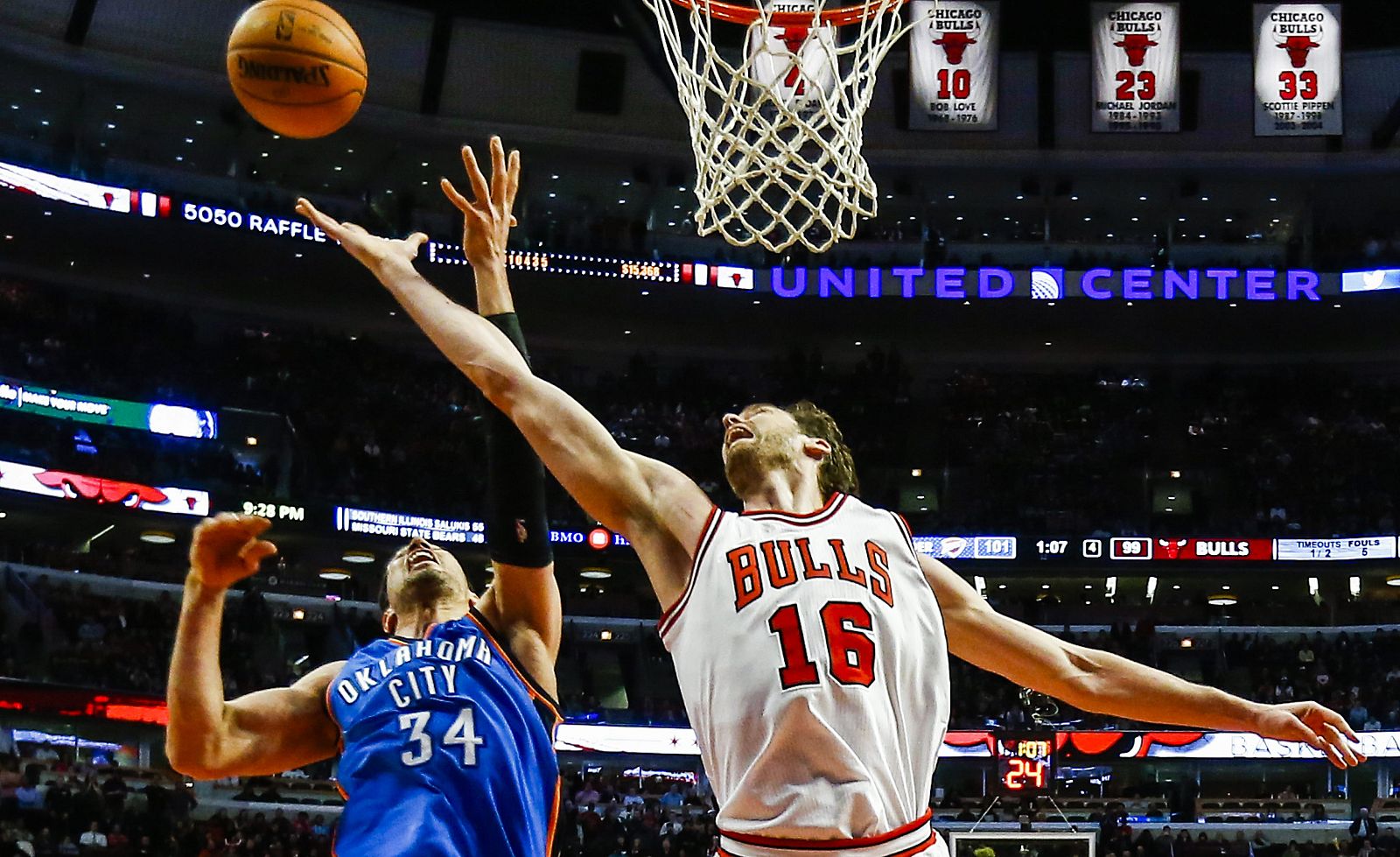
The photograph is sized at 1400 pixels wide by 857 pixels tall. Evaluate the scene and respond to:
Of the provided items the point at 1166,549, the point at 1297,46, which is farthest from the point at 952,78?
the point at 1166,549

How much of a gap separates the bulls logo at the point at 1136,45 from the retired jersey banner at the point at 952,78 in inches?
78.9

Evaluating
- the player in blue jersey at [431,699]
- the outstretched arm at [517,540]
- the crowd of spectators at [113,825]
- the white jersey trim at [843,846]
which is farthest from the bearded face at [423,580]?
the crowd of spectators at [113,825]

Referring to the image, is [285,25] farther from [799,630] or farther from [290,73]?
[799,630]

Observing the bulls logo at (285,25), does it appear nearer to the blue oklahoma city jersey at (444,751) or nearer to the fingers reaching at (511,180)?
the fingers reaching at (511,180)

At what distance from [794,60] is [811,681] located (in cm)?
586

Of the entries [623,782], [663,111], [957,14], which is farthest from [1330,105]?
[623,782]

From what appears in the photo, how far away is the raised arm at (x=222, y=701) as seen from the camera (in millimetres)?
3326

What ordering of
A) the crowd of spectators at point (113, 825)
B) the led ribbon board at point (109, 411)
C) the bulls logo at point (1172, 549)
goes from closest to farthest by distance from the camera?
the crowd of spectators at point (113, 825)
the led ribbon board at point (109, 411)
the bulls logo at point (1172, 549)

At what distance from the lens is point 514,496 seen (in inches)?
148

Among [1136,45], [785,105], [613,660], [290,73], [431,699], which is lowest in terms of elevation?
[613,660]

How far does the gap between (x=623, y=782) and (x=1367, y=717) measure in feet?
38.7

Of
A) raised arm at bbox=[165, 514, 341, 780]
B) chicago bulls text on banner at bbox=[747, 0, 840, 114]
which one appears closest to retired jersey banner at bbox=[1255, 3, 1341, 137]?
chicago bulls text on banner at bbox=[747, 0, 840, 114]

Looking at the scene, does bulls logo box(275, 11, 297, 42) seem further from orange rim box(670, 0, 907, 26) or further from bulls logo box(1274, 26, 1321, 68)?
bulls logo box(1274, 26, 1321, 68)

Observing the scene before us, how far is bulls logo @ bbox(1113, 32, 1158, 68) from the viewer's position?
2339 cm
